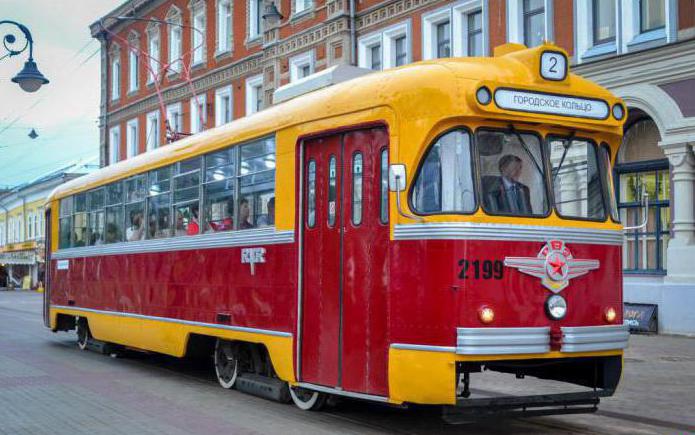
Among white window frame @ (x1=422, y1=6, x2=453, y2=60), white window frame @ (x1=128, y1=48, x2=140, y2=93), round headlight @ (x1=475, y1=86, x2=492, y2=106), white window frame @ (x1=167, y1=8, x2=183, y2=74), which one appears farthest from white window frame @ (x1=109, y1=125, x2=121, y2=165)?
round headlight @ (x1=475, y1=86, x2=492, y2=106)

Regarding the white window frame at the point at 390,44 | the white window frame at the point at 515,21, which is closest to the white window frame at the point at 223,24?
the white window frame at the point at 390,44

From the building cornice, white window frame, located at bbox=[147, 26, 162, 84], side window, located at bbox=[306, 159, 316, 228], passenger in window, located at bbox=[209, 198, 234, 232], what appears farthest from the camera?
white window frame, located at bbox=[147, 26, 162, 84]

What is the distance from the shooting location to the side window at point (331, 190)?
926 cm

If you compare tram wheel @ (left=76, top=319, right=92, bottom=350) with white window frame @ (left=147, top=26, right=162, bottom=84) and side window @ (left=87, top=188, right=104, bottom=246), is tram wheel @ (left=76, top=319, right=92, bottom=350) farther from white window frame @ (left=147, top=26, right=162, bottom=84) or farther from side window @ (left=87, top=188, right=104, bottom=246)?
white window frame @ (left=147, top=26, right=162, bottom=84)

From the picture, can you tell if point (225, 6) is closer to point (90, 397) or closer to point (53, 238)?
point (53, 238)

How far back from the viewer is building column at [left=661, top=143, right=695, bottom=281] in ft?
62.8

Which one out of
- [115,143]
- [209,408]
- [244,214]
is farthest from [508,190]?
[115,143]

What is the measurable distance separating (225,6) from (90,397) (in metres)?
28.7

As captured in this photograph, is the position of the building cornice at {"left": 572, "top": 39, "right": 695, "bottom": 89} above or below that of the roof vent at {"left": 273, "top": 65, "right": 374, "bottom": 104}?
above

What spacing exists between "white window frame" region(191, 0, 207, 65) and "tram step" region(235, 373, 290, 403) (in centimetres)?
2908

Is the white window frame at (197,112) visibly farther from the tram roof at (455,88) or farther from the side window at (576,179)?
the side window at (576,179)

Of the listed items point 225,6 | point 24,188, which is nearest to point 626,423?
point 225,6

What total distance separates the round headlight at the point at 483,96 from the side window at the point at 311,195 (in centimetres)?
217

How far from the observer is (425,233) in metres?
8.06
